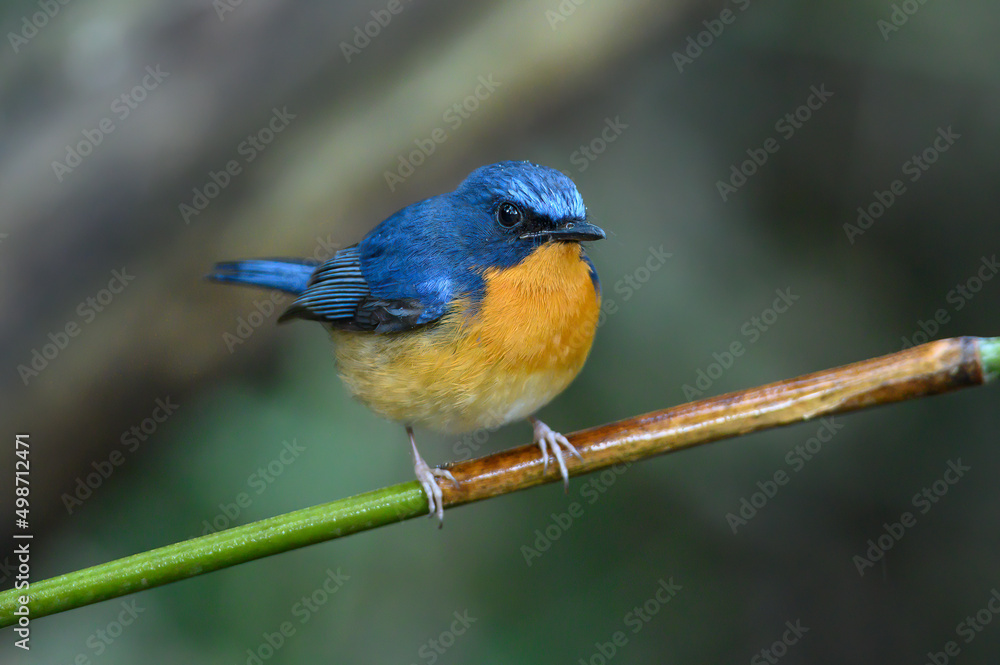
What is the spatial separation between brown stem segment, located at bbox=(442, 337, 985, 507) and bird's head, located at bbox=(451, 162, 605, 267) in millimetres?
670

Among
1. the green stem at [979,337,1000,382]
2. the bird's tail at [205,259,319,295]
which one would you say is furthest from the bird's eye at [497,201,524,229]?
the green stem at [979,337,1000,382]

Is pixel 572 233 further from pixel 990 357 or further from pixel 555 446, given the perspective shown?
pixel 990 357

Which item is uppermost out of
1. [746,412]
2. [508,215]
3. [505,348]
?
[508,215]

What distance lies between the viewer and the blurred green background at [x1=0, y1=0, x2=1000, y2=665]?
153 inches

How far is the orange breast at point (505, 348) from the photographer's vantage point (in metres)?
3.10

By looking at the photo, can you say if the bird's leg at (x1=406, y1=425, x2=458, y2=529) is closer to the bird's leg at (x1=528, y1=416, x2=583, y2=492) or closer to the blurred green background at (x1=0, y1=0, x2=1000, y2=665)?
the bird's leg at (x1=528, y1=416, x2=583, y2=492)

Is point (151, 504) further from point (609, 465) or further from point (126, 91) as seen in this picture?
point (609, 465)

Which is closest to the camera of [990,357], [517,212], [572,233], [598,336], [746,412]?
[990,357]

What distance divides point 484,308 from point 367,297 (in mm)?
678

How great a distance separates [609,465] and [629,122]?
3.21 meters

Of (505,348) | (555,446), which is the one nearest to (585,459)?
(555,446)

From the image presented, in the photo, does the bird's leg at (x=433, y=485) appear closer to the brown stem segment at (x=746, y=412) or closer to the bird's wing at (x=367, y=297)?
the brown stem segment at (x=746, y=412)

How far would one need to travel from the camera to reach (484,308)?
3.13 metres

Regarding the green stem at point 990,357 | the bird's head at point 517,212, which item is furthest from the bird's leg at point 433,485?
the green stem at point 990,357
